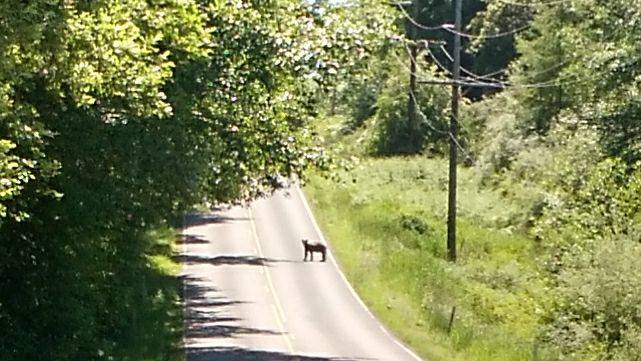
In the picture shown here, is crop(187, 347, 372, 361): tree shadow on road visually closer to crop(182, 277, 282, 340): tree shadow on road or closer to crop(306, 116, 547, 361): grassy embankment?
crop(182, 277, 282, 340): tree shadow on road

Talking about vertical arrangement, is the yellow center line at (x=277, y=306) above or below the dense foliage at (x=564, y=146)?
below

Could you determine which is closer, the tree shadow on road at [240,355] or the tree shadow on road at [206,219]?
the tree shadow on road at [240,355]

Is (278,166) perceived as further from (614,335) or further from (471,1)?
(471,1)

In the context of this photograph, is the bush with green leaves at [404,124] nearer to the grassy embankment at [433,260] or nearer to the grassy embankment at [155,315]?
the grassy embankment at [433,260]

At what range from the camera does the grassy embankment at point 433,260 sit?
3291cm

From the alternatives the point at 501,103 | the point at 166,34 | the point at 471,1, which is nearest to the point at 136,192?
the point at 166,34

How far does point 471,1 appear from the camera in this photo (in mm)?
88000

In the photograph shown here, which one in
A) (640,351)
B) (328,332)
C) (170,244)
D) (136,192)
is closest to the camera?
(136,192)

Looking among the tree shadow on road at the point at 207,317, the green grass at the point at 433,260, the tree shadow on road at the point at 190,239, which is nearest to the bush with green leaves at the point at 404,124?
the green grass at the point at 433,260

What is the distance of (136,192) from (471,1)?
68.6 meters

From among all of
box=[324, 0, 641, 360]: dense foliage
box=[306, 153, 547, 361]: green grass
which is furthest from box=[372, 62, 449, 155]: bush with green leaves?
box=[306, 153, 547, 361]: green grass

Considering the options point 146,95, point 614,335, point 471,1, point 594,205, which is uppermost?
point 471,1

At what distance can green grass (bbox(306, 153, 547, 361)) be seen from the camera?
33.1 m

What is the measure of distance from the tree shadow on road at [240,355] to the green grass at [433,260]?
3.41 m
